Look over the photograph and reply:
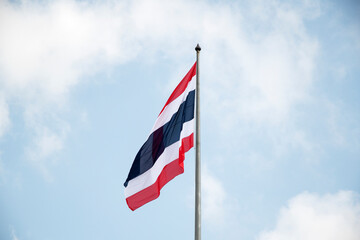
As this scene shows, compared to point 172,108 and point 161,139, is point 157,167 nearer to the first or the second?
point 161,139

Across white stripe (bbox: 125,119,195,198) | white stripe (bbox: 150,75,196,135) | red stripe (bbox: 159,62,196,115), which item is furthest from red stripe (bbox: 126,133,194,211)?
red stripe (bbox: 159,62,196,115)

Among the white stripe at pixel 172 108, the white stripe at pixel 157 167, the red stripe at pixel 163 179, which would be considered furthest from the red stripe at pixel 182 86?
the red stripe at pixel 163 179

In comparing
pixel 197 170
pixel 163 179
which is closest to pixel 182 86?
pixel 163 179

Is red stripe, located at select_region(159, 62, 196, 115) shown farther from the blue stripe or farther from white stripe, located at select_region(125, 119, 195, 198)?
white stripe, located at select_region(125, 119, 195, 198)

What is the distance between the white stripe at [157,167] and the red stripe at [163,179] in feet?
0.37

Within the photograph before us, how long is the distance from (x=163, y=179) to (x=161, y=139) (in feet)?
4.82

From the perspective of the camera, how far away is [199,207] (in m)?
12.0

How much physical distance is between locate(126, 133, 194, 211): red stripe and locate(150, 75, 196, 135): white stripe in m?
1.42

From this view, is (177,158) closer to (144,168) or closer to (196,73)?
(144,168)

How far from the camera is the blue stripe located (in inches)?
562

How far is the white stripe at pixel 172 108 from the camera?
14820 mm

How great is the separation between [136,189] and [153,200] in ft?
2.87

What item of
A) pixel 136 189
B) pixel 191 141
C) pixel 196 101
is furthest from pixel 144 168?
pixel 196 101

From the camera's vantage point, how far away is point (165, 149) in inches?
558
